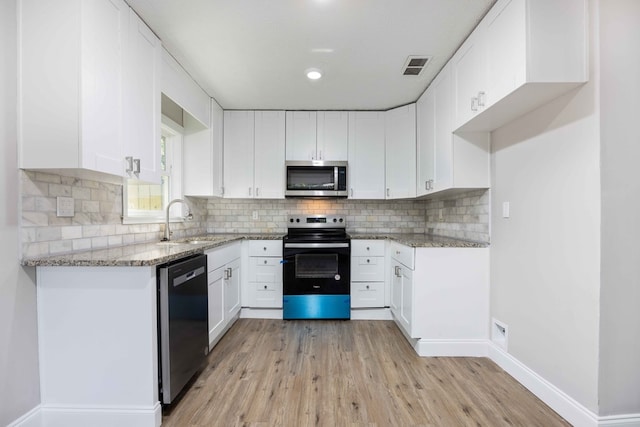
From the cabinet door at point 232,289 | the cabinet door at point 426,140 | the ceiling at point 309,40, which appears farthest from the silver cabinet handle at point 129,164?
the cabinet door at point 426,140

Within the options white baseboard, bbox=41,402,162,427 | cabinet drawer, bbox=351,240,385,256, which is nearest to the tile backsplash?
cabinet drawer, bbox=351,240,385,256

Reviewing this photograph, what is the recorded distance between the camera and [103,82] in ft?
5.19

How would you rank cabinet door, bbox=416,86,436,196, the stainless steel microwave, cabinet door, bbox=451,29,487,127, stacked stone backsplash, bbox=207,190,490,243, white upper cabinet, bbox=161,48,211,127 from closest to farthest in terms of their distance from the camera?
cabinet door, bbox=451,29,487,127
white upper cabinet, bbox=161,48,211,127
cabinet door, bbox=416,86,436,196
the stainless steel microwave
stacked stone backsplash, bbox=207,190,490,243

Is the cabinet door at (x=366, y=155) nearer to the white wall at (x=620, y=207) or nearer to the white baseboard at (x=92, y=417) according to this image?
the white wall at (x=620, y=207)

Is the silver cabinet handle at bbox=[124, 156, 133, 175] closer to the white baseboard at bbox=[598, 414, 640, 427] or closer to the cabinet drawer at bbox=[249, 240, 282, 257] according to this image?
the cabinet drawer at bbox=[249, 240, 282, 257]

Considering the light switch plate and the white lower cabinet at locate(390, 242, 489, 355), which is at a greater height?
the light switch plate

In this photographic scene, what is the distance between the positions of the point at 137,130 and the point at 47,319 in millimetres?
1167

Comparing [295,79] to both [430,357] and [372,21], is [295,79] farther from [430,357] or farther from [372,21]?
[430,357]

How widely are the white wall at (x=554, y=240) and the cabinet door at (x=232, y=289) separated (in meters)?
2.33

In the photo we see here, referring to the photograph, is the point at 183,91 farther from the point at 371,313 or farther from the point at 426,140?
the point at 371,313

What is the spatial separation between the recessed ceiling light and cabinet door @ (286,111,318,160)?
0.84 meters

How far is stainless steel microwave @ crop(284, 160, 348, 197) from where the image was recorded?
11.3 ft

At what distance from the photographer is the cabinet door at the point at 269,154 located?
3498 millimetres

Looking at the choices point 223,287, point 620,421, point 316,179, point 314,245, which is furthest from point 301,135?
point 620,421
